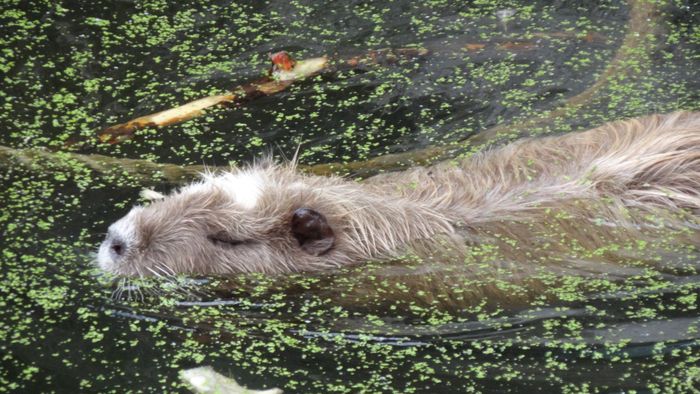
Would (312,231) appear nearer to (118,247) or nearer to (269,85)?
(118,247)

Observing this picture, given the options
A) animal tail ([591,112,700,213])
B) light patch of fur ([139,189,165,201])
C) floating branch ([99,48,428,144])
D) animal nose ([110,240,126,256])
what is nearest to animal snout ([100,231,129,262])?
animal nose ([110,240,126,256])

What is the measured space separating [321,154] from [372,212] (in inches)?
47.9

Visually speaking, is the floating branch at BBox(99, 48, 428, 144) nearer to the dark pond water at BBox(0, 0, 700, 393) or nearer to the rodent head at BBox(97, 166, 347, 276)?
the dark pond water at BBox(0, 0, 700, 393)

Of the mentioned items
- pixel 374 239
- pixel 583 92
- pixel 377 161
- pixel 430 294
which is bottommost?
pixel 430 294

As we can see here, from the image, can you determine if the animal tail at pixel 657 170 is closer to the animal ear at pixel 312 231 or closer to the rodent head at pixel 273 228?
the rodent head at pixel 273 228

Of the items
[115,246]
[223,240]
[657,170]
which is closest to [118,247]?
[115,246]

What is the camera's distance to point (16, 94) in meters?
7.07

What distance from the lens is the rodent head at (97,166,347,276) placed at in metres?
5.52

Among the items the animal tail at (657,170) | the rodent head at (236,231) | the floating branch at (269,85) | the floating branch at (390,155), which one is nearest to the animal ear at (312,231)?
the rodent head at (236,231)

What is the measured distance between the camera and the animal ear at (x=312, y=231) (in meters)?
5.50

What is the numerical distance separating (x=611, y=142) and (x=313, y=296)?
1978 millimetres

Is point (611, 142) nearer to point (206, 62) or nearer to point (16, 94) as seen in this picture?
point (206, 62)

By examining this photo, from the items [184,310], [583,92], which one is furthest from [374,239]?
[583,92]

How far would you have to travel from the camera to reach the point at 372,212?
18.6ft
